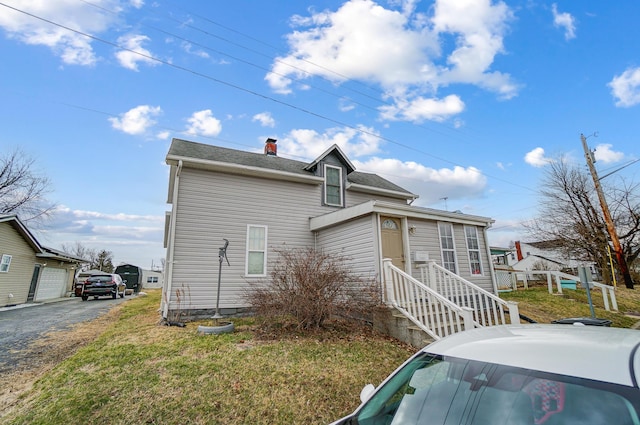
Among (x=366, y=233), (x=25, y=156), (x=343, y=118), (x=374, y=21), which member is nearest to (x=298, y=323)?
(x=366, y=233)

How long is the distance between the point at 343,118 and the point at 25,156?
24200mm

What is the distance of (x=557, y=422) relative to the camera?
1.28 meters

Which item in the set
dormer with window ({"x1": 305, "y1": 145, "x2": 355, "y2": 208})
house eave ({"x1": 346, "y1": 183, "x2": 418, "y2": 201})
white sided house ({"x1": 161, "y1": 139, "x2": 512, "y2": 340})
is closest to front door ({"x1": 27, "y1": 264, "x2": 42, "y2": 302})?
white sided house ({"x1": 161, "y1": 139, "x2": 512, "y2": 340})

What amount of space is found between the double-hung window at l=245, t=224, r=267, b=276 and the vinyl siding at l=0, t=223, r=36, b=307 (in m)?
14.1

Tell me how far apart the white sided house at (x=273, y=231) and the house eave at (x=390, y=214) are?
0.03 metres

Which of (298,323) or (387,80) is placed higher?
(387,80)

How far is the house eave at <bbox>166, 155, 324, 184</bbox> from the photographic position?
9000mm

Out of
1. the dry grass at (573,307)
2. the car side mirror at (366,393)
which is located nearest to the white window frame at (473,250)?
the dry grass at (573,307)

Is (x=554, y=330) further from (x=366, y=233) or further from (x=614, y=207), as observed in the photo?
(x=614, y=207)

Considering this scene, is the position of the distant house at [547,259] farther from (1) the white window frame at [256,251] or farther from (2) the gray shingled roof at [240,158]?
(1) the white window frame at [256,251]

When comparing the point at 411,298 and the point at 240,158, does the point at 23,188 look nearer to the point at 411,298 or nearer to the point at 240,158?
the point at 240,158

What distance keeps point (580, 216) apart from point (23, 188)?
1530 inches

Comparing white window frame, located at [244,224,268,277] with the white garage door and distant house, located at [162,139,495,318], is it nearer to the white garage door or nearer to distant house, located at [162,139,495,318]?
distant house, located at [162,139,495,318]

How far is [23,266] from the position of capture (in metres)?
16.1
